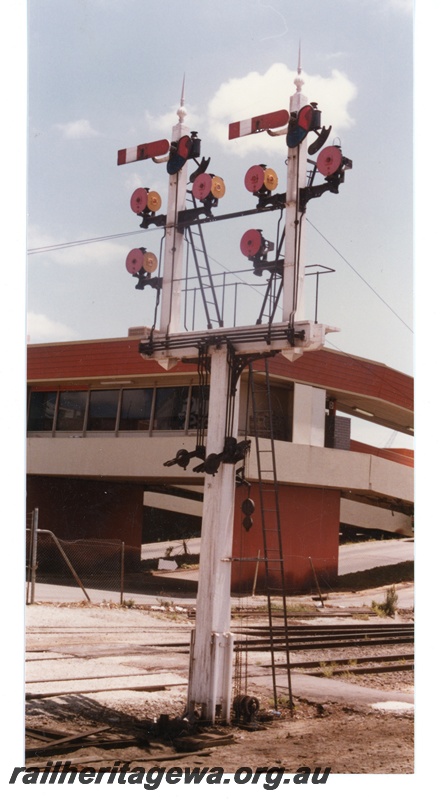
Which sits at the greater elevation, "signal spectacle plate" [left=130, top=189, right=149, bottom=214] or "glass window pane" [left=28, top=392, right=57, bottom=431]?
"signal spectacle plate" [left=130, top=189, right=149, bottom=214]

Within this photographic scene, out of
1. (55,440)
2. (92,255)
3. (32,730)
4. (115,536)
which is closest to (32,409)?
(55,440)

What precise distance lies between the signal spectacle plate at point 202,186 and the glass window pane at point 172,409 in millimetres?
16576

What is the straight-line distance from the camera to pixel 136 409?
91.7 ft

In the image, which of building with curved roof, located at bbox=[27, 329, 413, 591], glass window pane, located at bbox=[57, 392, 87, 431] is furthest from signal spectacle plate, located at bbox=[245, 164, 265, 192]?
glass window pane, located at bbox=[57, 392, 87, 431]

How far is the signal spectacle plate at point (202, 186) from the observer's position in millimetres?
10866

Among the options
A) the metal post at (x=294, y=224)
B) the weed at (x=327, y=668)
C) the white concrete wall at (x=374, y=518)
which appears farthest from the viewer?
the white concrete wall at (x=374, y=518)

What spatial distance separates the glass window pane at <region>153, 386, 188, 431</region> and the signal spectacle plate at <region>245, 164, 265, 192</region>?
55.9 ft

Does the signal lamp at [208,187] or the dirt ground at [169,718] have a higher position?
the signal lamp at [208,187]

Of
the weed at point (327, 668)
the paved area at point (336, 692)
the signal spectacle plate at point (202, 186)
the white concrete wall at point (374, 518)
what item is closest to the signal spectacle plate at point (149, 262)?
the signal spectacle plate at point (202, 186)

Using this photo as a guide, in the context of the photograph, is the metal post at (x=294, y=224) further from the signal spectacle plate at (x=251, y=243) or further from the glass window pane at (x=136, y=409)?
the glass window pane at (x=136, y=409)

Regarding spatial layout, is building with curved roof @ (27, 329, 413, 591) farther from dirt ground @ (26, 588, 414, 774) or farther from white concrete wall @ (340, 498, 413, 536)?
dirt ground @ (26, 588, 414, 774)

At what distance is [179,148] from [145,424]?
673 inches

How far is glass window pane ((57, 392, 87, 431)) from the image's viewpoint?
27.3 meters

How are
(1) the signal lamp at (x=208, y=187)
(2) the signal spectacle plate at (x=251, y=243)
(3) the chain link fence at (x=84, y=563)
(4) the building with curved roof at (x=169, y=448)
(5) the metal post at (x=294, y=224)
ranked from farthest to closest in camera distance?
(4) the building with curved roof at (x=169, y=448)
(3) the chain link fence at (x=84, y=563)
(1) the signal lamp at (x=208, y=187)
(2) the signal spectacle plate at (x=251, y=243)
(5) the metal post at (x=294, y=224)
